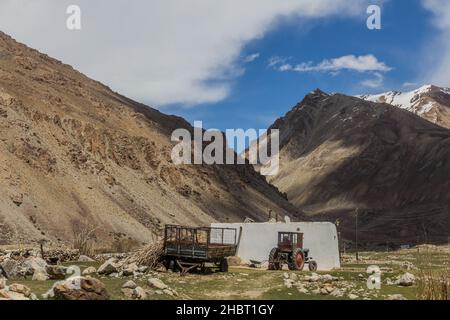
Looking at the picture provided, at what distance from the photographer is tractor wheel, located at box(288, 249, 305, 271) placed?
2664 centimetres

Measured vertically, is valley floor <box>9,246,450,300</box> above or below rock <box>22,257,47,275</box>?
below

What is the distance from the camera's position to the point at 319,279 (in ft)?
68.5

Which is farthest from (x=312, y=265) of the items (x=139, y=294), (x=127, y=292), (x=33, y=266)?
(x=139, y=294)

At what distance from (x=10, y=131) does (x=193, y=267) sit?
102 feet

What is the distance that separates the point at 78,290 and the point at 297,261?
51.3ft

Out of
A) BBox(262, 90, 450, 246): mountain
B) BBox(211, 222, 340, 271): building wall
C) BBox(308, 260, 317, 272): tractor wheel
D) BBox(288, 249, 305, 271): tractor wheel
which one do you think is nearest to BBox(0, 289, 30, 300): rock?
BBox(288, 249, 305, 271): tractor wheel

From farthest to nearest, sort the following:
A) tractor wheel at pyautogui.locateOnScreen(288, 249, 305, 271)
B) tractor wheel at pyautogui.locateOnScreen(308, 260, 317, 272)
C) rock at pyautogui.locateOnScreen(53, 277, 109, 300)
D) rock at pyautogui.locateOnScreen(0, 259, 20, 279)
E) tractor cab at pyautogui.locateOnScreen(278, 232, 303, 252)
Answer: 1. tractor wheel at pyautogui.locateOnScreen(308, 260, 317, 272)
2. tractor cab at pyautogui.locateOnScreen(278, 232, 303, 252)
3. tractor wheel at pyautogui.locateOnScreen(288, 249, 305, 271)
4. rock at pyautogui.locateOnScreen(0, 259, 20, 279)
5. rock at pyautogui.locateOnScreen(53, 277, 109, 300)

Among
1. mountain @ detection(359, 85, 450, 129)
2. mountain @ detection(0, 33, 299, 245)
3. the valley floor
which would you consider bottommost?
→ the valley floor

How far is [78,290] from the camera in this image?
12938 mm

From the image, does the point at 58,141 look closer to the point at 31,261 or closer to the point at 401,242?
the point at 31,261

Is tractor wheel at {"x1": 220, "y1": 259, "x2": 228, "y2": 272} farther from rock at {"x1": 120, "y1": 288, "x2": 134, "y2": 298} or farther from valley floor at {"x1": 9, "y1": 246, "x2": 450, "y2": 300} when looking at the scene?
rock at {"x1": 120, "y1": 288, "x2": 134, "y2": 298}

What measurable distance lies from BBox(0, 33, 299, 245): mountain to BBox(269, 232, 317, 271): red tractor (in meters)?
17.2

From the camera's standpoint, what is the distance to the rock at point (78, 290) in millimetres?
12844
